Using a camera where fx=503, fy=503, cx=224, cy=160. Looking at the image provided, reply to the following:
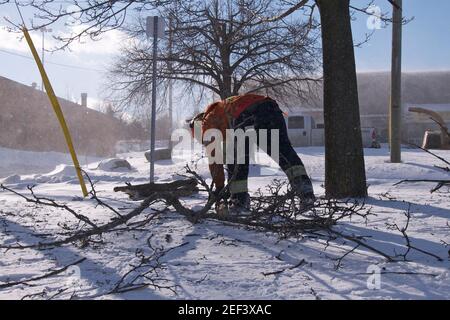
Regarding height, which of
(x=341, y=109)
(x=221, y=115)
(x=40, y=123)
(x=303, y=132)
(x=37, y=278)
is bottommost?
(x=37, y=278)

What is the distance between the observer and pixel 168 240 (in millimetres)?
4090

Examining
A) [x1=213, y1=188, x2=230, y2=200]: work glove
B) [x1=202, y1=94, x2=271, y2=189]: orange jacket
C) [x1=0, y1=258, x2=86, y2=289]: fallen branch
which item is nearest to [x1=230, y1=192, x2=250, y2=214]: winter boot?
[x1=213, y1=188, x2=230, y2=200]: work glove

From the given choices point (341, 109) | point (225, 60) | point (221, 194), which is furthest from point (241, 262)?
point (225, 60)

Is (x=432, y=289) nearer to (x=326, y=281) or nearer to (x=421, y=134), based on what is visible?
(x=326, y=281)

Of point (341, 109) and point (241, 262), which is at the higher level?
point (341, 109)

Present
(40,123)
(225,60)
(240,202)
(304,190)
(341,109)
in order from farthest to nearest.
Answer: (40,123) < (225,60) < (341,109) < (304,190) < (240,202)

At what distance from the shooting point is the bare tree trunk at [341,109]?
249 inches

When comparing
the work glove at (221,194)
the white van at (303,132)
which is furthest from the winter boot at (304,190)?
the white van at (303,132)

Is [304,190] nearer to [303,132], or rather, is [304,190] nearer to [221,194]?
[221,194]

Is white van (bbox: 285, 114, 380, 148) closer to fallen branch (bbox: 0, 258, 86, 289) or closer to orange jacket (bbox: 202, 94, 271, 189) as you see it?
orange jacket (bbox: 202, 94, 271, 189)

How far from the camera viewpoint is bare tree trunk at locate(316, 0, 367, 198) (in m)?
6.33

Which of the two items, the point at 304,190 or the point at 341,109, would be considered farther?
the point at 341,109

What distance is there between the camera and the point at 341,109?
6367 millimetres
